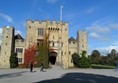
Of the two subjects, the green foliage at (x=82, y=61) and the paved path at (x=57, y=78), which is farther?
the green foliage at (x=82, y=61)

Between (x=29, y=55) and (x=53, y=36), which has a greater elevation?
(x=53, y=36)

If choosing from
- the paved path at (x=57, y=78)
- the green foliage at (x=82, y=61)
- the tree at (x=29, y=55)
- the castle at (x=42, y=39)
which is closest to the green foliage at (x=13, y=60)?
the castle at (x=42, y=39)

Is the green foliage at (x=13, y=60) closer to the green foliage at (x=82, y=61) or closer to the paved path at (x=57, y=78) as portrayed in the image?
the green foliage at (x=82, y=61)

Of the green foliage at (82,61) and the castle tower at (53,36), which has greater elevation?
the castle tower at (53,36)

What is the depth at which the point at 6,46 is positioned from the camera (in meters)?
66.9

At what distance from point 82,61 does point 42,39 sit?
12.4m

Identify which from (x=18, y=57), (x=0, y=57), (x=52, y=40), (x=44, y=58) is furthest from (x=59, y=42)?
(x=0, y=57)

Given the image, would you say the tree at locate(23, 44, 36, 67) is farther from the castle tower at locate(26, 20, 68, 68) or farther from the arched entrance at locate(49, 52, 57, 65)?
the arched entrance at locate(49, 52, 57, 65)

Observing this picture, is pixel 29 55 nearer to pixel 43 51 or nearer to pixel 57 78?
pixel 43 51

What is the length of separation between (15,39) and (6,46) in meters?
4.57

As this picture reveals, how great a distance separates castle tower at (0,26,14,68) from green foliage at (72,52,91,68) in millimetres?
17613

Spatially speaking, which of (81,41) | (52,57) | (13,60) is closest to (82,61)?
(81,41)

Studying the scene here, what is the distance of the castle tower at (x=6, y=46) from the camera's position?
66.2m

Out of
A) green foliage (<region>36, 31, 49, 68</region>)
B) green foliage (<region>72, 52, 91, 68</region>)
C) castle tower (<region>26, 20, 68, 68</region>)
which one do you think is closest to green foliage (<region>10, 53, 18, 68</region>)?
castle tower (<region>26, 20, 68, 68</region>)
